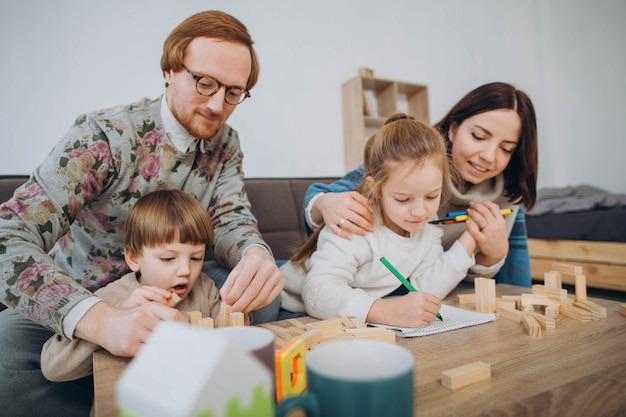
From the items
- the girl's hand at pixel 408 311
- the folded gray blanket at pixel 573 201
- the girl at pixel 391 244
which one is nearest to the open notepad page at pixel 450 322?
the girl's hand at pixel 408 311

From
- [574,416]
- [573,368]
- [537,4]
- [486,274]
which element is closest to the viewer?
[574,416]

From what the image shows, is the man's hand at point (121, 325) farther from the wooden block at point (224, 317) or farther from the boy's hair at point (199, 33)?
the boy's hair at point (199, 33)

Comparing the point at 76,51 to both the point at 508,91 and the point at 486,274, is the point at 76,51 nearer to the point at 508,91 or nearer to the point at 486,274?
the point at 508,91

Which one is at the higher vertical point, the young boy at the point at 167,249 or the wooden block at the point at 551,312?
the young boy at the point at 167,249

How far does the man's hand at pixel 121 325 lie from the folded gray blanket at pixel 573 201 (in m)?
2.86

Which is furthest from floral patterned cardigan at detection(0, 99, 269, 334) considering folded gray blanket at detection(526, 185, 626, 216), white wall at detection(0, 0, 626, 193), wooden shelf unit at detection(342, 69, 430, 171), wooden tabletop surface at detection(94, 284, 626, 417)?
folded gray blanket at detection(526, 185, 626, 216)

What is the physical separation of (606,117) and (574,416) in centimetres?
467

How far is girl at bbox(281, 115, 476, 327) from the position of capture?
0.95 meters

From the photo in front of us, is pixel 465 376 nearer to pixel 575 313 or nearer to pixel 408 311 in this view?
pixel 408 311

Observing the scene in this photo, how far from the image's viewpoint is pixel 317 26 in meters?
2.95

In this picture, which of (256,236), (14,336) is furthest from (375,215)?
(14,336)

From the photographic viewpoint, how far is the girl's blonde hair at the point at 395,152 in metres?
1.01

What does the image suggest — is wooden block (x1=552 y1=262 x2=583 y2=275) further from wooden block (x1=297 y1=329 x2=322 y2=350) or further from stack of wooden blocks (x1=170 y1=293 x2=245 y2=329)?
stack of wooden blocks (x1=170 y1=293 x2=245 y2=329)

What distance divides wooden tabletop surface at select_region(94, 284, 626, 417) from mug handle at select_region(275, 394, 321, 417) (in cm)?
19
